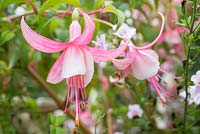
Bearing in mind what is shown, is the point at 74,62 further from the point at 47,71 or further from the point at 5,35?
the point at 47,71

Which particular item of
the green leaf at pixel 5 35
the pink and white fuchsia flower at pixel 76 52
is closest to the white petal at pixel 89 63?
the pink and white fuchsia flower at pixel 76 52

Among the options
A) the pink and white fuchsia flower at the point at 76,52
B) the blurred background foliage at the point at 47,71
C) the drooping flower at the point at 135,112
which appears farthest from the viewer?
the drooping flower at the point at 135,112

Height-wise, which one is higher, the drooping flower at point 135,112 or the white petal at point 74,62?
the white petal at point 74,62

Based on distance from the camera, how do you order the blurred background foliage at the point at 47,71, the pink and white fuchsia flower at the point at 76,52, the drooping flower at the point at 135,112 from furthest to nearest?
the drooping flower at the point at 135,112
the blurred background foliage at the point at 47,71
the pink and white fuchsia flower at the point at 76,52

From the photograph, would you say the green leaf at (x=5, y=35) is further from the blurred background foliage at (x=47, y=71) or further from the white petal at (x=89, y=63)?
the white petal at (x=89, y=63)

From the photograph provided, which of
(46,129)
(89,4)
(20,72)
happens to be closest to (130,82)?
(89,4)

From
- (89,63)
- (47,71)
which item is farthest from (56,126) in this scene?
(47,71)

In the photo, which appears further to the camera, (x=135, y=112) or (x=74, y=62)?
(x=135, y=112)
